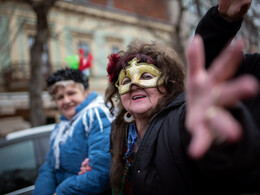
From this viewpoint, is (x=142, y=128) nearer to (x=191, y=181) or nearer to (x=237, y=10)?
(x=191, y=181)

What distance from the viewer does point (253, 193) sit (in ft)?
2.47

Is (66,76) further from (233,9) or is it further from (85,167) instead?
(233,9)

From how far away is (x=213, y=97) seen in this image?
0.59 meters

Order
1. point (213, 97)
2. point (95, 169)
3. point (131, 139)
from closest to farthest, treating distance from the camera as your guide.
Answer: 1. point (213, 97)
2. point (131, 139)
3. point (95, 169)

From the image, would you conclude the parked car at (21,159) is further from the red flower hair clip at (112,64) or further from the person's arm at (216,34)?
the person's arm at (216,34)

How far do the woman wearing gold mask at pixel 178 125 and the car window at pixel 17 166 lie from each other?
5.75ft

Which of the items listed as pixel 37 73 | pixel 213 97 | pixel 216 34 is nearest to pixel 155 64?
pixel 216 34

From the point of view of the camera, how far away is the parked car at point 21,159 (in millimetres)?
2703

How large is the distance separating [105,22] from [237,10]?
1329 centimetres

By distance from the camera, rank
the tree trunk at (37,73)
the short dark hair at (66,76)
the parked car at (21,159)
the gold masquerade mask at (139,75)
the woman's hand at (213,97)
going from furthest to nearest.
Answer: the tree trunk at (37,73) → the parked car at (21,159) → the short dark hair at (66,76) → the gold masquerade mask at (139,75) → the woman's hand at (213,97)

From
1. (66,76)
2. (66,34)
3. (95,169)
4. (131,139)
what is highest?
(66,34)

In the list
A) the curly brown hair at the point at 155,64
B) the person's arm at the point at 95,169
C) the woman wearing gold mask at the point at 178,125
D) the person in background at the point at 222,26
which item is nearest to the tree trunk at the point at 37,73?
the person's arm at the point at 95,169

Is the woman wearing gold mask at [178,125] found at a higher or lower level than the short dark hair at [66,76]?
lower

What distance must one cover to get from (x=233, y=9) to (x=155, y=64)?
65cm
